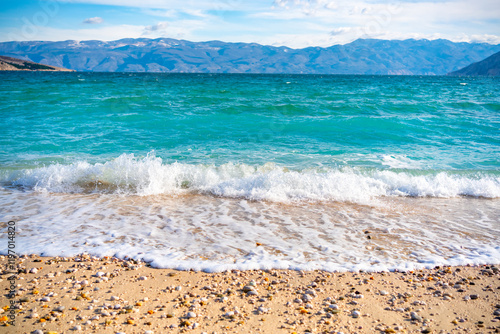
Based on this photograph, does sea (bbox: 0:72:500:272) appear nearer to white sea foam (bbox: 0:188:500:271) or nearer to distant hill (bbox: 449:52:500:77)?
white sea foam (bbox: 0:188:500:271)

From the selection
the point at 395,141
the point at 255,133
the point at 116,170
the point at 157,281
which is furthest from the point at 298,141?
the point at 157,281

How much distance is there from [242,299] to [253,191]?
4024 mm

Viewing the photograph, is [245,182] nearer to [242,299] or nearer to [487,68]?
[242,299]

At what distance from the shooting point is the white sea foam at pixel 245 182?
7.60m

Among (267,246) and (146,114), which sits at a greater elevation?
(146,114)

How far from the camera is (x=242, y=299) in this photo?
11.8 ft

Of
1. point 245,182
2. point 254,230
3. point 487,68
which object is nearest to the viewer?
point 254,230

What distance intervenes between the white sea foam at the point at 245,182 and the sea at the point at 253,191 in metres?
0.04

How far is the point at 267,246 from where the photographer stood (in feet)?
16.3

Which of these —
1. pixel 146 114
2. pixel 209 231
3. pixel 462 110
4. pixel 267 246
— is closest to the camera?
pixel 267 246

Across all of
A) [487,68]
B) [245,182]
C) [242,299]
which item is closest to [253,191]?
[245,182]

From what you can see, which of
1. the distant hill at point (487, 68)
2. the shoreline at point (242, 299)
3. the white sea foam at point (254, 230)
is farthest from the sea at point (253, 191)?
the distant hill at point (487, 68)

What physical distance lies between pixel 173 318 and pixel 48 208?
468 cm

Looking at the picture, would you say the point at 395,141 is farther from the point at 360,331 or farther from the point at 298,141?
the point at 360,331
